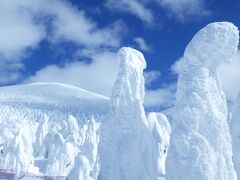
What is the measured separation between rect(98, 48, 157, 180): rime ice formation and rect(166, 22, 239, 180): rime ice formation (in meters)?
6.23

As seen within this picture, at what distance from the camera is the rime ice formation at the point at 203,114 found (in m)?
34.7

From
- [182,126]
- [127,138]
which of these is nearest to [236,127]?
[127,138]

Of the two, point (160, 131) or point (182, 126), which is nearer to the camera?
point (182, 126)

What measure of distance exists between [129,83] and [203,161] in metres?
11.7

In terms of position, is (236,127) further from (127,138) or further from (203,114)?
(203,114)

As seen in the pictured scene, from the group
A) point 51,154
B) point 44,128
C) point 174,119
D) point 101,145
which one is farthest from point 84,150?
point 174,119

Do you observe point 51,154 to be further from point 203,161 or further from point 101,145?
point 203,161

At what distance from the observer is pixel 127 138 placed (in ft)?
140

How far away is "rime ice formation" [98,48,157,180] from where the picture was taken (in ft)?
138

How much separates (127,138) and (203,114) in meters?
8.90

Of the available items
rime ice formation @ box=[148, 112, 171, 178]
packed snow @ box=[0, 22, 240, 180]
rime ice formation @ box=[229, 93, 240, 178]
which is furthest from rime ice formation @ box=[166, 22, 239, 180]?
rime ice formation @ box=[148, 112, 171, 178]

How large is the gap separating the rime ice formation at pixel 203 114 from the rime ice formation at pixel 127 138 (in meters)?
6.23

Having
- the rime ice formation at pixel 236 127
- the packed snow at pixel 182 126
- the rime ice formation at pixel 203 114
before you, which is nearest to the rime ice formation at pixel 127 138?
the packed snow at pixel 182 126

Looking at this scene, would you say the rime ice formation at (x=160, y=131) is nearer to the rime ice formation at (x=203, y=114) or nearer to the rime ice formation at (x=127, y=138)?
the rime ice formation at (x=127, y=138)
